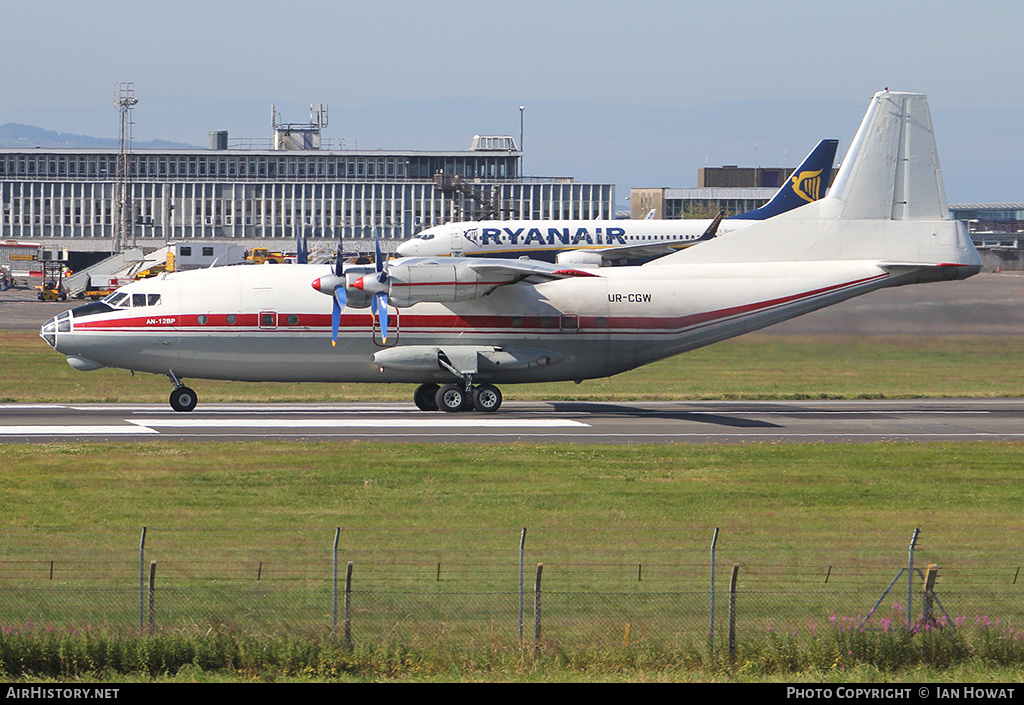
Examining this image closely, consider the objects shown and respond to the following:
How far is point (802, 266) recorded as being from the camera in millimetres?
39250

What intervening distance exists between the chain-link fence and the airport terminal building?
5209 inches

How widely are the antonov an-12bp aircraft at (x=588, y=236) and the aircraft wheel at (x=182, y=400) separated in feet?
161

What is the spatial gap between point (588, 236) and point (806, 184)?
17141 mm

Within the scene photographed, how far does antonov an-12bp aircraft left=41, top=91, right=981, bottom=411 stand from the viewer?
3619 centimetres

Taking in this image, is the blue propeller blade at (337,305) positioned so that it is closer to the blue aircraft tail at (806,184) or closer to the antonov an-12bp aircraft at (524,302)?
the antonov an-12bp aircraft at (524,302)

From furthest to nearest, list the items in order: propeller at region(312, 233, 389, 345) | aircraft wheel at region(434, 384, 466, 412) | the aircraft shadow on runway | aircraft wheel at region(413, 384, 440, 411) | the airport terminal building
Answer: the airport terminal building < aircraft wheel at region(413, 384, 440, 411) < aircraft wheel at region(434, 384, 466, 412) < the aircraft shadow on runway < propeller at region(312, 233, 389, 345)

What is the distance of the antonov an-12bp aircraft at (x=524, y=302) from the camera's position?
36.2m

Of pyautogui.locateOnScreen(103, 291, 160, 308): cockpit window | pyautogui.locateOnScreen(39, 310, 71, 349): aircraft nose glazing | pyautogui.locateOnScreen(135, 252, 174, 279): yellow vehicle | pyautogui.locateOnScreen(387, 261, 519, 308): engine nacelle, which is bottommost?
pyautogui.locateOnScreen(39, 310, 71, 349): aircraft nose glazing

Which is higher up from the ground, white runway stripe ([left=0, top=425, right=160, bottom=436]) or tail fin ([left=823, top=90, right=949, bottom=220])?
tail fin ([left=823, top=90, right=949, bottom=220])

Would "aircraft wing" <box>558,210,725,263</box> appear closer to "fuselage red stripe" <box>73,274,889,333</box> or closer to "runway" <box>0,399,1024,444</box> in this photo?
"runway" <box>0,399,1024,444</box>

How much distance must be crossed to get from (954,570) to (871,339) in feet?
77.6

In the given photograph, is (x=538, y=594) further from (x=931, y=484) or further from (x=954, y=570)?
(x=931, y=484)

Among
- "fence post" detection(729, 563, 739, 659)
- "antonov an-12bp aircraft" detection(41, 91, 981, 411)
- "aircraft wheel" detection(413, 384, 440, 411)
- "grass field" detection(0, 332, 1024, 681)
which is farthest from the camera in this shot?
"aircraft wheel" detection(413, 384, 440, 411)

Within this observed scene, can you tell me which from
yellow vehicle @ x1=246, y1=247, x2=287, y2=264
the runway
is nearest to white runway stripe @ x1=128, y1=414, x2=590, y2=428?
the runway
